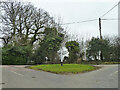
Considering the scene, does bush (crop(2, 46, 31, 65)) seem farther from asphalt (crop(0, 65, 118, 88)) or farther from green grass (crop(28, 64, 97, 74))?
asphalt (crop(0, 65, 118, 88))

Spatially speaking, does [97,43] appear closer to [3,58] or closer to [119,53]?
[119,53]

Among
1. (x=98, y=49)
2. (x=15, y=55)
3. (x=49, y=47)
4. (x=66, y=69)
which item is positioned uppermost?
(x=49, y=47)

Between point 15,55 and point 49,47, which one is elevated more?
point 49,47

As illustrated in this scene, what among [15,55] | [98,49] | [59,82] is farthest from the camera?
[98,49]

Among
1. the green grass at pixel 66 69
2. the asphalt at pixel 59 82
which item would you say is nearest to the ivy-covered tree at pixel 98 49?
the green grass at pixel 66 69

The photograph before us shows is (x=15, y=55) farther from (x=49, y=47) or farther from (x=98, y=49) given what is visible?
(x=98, y=49)

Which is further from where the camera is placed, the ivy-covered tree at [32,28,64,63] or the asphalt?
the ivy-covered tree at [32,28,64,63]

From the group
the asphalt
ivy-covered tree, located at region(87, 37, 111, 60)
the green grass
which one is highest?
ivy-covered tree, located at region(87, 37, 111, 60)

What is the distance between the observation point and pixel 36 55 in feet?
101

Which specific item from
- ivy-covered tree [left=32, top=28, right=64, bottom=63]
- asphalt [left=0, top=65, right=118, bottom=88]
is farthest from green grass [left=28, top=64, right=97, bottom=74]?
ivy-covered tree [left=32, top=28, right=64, bottom=63]

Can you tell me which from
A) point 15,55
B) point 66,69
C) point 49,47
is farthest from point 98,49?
point 15,55

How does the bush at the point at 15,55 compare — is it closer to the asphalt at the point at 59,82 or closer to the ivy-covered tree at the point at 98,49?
the ivy-covered tree at the point at 98,49

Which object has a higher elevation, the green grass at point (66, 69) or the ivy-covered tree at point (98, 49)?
the ivy-covered tree at point (98, 49)

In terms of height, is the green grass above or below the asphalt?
below
